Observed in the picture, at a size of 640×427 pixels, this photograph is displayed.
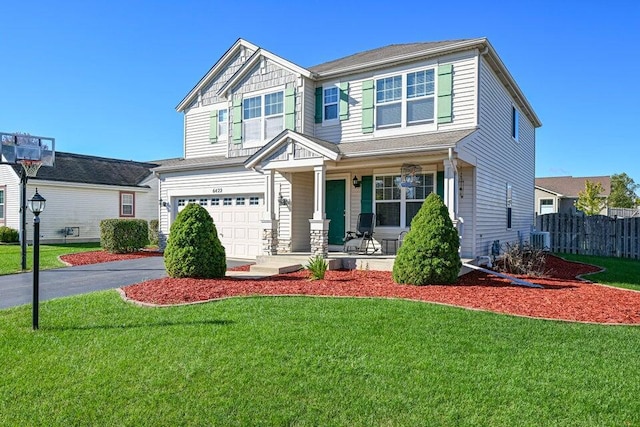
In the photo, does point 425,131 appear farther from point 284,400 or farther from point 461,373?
point 284,400

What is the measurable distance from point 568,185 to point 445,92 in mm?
32168

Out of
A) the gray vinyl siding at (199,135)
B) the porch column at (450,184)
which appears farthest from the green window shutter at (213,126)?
the porch column at (450,184)

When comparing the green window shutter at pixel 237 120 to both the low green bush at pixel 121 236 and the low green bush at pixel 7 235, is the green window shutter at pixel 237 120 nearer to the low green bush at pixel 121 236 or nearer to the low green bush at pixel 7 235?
the low green bush at pixel 121 236

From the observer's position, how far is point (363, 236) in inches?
468

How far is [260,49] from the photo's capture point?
13.9 m

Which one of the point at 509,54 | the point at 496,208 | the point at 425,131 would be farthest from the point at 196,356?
the point at 509,54

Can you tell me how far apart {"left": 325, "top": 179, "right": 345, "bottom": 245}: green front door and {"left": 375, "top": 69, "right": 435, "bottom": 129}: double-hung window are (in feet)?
7.63

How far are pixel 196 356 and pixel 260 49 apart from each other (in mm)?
11859

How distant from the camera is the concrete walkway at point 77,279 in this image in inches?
316

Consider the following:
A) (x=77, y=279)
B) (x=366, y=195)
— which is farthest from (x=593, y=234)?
(x=77, y=279)

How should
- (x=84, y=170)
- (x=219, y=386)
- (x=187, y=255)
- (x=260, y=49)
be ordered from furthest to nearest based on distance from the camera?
(x=84, y=170) → (x=260, y=49) → (x=187, y=255) → (x=219, y=386)

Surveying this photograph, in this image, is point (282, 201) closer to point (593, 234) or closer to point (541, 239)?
point (541, 239)

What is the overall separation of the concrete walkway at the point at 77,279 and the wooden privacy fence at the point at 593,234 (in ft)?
47.7

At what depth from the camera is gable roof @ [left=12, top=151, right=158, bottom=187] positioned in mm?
21500
